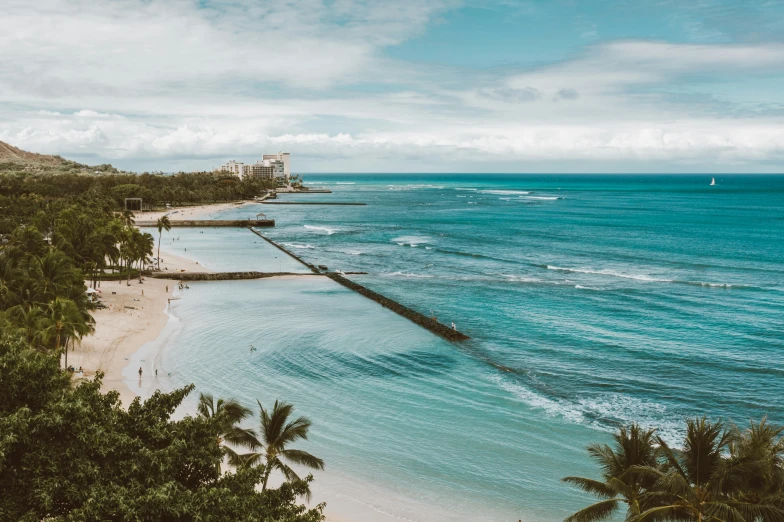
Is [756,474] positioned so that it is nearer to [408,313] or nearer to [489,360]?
[489,360]

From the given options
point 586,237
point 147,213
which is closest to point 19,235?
point 586,237

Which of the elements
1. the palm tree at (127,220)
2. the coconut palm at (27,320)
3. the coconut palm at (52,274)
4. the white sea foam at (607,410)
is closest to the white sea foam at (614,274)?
the white sea foam at (607,410)

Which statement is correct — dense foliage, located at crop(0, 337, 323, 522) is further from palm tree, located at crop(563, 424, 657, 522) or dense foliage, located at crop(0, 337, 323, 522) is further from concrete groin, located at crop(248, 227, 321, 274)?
concrete groin, located at crop(248, 227, 321, 274)

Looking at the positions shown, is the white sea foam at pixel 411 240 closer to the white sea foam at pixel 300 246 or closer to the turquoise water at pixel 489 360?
the turquoise water at pixel 489 360

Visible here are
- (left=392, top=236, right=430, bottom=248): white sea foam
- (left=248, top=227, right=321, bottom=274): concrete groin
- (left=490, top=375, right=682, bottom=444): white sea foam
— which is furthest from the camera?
(left=392, top=236, right=430, bottom=248): white sea foam

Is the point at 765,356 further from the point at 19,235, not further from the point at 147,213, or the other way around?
the point at 147,213

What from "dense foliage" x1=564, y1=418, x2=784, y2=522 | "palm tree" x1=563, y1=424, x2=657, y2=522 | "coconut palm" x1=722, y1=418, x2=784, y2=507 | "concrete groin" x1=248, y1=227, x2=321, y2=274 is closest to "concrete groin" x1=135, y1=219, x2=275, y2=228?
"concrete groin" x1=248, y1=227, x2=321, y2=274
